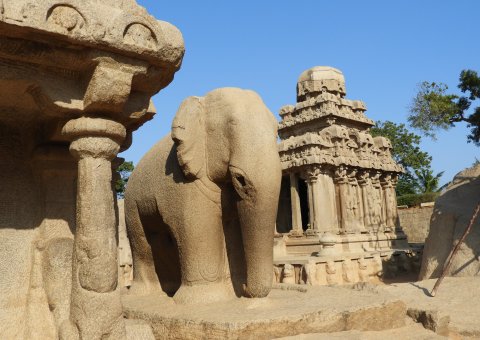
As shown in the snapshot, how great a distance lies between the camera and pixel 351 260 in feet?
36.1

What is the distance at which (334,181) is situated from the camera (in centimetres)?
1694

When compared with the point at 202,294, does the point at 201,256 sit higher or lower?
higher

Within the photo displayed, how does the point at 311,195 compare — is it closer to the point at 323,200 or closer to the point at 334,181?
the point at 323,200

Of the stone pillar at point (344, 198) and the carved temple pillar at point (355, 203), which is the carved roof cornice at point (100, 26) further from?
the carved temple pillar at point (355, 203)

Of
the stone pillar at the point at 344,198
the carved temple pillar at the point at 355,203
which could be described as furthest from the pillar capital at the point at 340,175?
the carved temple pillar at the point at 355,203

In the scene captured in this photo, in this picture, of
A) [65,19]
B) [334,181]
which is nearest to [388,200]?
[334,181]

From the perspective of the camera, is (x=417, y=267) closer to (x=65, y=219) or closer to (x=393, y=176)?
(x=393, y=176)

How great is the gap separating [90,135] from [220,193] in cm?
163

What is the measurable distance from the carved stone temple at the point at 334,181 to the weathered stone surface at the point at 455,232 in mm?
2116

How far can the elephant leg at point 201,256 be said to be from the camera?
12.7 feet

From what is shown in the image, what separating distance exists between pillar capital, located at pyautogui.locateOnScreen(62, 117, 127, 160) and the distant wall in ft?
83.2

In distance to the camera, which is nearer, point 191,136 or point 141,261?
point 191,136

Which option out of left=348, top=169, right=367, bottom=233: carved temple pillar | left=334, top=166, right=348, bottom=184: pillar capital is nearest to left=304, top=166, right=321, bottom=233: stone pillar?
left=334, top=166, right=348, bottom=184: pillar capital

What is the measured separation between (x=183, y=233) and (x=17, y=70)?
1.98m
